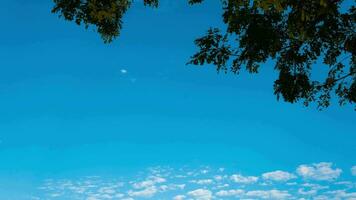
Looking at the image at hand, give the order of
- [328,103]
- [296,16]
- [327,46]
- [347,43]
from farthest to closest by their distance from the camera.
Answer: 1. [328,103]
2. [327,46]
3. [347,43]
4. [296,16]

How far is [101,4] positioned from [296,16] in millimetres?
6502

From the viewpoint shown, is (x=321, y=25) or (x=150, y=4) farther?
(x=150, y=4)

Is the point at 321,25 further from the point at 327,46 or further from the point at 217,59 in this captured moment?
the point at 217,59

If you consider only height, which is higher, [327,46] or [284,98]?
[327,46]

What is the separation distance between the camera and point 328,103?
70.0 ft

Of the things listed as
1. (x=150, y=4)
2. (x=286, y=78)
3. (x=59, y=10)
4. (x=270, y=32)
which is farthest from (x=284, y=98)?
(x=59, y=10)

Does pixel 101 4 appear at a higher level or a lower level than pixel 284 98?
higher

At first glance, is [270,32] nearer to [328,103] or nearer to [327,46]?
[327,46]

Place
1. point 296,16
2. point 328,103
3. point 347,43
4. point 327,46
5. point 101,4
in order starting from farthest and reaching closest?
point 328,103 < point 327,46 < point 347,43 < point 101,4 < point 296,16

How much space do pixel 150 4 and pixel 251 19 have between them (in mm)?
3966

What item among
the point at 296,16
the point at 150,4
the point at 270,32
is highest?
the point at 150,4

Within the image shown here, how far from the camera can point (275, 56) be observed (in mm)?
19469

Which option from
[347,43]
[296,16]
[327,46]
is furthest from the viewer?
[327,46]

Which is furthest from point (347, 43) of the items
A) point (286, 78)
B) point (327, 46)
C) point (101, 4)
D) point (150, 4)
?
point (101, 4)
